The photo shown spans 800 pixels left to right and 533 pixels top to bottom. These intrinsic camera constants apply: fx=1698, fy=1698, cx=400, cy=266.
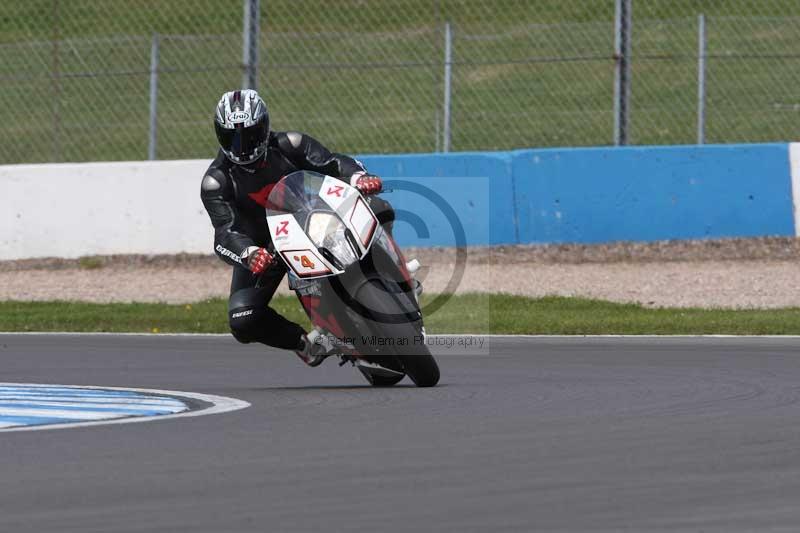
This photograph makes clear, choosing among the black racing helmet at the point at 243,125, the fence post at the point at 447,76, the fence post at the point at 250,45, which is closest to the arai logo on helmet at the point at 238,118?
the black racing helmet at the point at 243,125

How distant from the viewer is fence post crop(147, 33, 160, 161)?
57.4ft

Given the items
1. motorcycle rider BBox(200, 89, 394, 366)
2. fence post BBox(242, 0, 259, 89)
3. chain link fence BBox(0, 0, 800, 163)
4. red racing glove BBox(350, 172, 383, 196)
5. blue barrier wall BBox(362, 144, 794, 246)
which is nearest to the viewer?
red racing glove BBox(350, 172, 383, 196)

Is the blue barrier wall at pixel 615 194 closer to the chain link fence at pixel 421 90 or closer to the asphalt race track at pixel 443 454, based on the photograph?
the chain link fence at pixel 421 90

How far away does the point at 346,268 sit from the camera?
8.77 metres

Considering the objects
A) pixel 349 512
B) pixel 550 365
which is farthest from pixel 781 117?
pixel 349 512

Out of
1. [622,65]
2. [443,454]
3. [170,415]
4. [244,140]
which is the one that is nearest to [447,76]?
[622,65]

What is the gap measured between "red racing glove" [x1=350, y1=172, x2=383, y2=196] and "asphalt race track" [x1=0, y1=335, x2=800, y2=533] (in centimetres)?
109

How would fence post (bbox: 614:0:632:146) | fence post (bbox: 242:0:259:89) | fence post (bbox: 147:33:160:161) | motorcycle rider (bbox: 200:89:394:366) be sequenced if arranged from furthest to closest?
1. fence post (bbox: 147:33:160:161)
2. fence post (bbox: 242:0:259:89)
3. fence post (bbox: 614:0:632:146)
4. motorcycle rider (bbox: 200:89:394:366)

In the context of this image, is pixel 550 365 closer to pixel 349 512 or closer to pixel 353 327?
pixel 353 327

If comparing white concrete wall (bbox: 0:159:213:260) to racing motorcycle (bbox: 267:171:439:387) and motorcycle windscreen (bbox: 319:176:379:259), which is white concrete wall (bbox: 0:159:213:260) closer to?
racing motorcycle (bbox: 267:171:439:387)

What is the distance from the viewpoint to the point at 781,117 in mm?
22156

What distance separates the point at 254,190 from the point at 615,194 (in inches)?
315

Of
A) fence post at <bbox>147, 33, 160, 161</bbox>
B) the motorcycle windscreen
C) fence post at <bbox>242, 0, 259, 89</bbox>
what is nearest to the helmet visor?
the motorcycle windscreen

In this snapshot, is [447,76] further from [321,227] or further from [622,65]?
[321,227]
